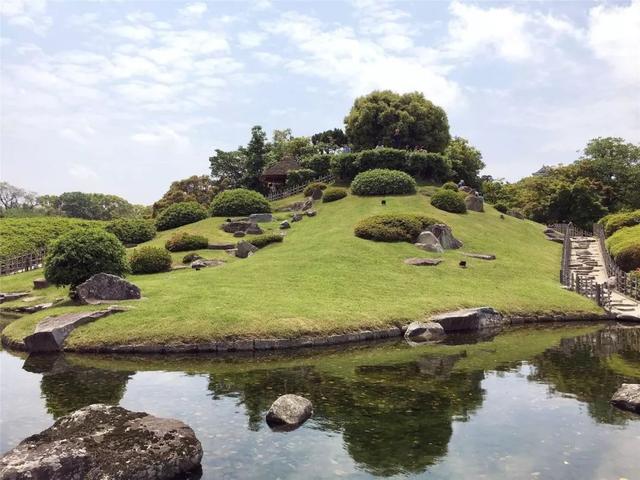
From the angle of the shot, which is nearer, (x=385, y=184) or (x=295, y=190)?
(x=385, y=184)

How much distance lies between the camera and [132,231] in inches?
2076

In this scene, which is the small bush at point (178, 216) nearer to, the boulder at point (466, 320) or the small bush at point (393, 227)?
the small bush at point (393, 227)

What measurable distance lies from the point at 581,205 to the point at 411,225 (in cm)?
4330

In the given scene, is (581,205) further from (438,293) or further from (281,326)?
(281,326)

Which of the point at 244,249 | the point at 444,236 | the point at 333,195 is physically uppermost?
the point at 333,195

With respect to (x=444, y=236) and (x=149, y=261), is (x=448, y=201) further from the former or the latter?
(x=149, y=261)

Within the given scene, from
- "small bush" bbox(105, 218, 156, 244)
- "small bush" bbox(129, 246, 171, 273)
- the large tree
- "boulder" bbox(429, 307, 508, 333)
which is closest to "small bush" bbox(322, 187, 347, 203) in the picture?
the large tree

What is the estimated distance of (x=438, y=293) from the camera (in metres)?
32.0

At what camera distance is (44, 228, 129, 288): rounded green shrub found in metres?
28.8

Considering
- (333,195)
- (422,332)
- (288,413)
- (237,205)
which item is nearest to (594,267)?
(333,195)

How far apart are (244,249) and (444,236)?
56.7ft

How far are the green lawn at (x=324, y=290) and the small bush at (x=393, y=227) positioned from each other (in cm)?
153

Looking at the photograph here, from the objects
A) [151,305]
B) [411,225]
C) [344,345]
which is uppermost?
[411,225]

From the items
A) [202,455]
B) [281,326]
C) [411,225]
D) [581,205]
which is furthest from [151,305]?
[581,205]
